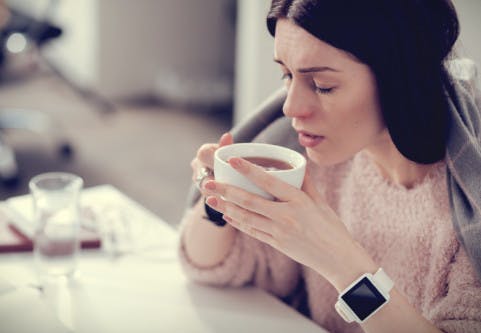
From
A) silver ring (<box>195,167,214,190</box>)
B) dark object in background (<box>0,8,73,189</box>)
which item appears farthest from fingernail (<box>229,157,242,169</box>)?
dark object in background (<box>0,8,73,189</box>)

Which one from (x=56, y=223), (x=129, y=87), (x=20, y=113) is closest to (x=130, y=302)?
(x=56, y=223)

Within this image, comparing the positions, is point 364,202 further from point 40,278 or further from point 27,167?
point 27,167

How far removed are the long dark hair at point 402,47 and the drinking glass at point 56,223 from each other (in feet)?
1.42

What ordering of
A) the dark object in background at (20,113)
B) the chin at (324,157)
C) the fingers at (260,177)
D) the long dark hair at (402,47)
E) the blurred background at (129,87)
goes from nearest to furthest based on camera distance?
the fingers at (260,177)
the long dark hair at (402,47)
the chin at (324,157)
the dark object in background at (20,113)
the blurred background at (129,87)

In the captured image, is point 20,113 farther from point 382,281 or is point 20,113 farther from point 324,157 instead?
point 382,281

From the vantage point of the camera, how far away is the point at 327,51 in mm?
842

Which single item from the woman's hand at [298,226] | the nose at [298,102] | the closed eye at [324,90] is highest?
the closed eye at [324,90]

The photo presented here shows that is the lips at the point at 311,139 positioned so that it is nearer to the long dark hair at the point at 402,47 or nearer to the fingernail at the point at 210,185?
the long dark hair at the point at 402,47

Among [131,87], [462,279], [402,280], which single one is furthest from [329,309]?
[131,87]

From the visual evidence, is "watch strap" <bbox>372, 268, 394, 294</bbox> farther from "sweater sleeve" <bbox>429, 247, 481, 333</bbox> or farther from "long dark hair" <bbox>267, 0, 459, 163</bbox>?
"long dark hair" <bbox>267, 0, 459, 163</bbox>

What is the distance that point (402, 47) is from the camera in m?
0.85

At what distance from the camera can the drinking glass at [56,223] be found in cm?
99

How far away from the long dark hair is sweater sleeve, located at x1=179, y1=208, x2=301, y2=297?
296mm

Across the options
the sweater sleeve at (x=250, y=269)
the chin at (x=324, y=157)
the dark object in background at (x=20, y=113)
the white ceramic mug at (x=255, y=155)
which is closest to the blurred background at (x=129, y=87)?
the dark object in background at (x=20, y=113)
